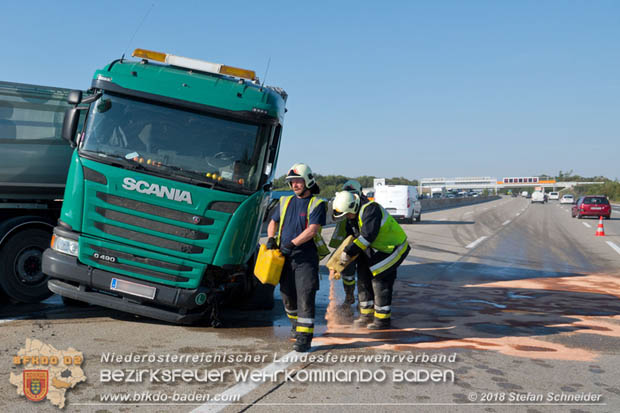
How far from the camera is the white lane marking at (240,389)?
12.8ft

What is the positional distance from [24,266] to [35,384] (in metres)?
3.32

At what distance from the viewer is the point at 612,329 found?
667 cm

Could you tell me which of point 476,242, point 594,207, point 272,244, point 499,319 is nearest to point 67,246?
point 272,244

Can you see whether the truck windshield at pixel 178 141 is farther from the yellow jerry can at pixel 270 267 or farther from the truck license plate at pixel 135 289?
the truck license plate at pixel 135 289

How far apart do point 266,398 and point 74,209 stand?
10.3 feet

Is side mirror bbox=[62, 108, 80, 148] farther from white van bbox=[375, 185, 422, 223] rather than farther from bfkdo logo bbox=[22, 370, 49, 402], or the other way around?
white van bbox=[375, 185, 422, 223]

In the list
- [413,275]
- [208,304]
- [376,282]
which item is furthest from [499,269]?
[208,304]

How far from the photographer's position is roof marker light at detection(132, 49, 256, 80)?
7055 millimetres

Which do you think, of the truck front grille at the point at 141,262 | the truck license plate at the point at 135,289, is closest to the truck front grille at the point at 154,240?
the truck front grille at the point at 141,262

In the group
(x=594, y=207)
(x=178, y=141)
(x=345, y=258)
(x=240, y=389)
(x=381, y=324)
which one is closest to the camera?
(x=240, y=389)

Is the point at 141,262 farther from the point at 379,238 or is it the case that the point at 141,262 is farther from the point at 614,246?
the point at 614,246

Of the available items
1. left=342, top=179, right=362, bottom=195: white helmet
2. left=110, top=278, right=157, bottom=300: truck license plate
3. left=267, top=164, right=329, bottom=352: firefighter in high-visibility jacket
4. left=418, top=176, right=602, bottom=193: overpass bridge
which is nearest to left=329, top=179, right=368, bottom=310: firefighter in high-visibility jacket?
left=342, top=179, right=362, bottom=195: white helmet

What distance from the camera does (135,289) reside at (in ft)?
18.9

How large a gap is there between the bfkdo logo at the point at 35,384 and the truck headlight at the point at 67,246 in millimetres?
1588
